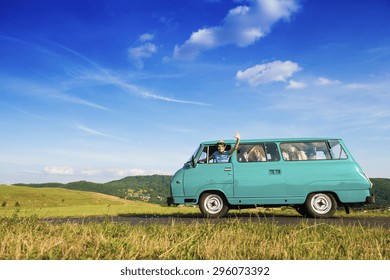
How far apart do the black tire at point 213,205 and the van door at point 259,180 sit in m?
0.43

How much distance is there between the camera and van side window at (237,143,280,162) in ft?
36.2

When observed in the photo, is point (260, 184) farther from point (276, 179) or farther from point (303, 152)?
point (303, 152)

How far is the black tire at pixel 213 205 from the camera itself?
36.0 ft

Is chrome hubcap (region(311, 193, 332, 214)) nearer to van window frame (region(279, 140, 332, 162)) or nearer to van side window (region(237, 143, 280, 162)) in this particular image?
van window frame (region(279, 140, 332, 162))

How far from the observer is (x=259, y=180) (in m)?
10.8

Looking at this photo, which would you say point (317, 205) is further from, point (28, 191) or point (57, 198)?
point (28, 191)

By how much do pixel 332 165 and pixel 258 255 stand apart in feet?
24.3

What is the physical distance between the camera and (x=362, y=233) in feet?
19.0

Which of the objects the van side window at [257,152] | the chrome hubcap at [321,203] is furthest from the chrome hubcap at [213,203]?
the chrome hubcap at [321,203]

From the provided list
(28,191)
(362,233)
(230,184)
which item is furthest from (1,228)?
(28,191)

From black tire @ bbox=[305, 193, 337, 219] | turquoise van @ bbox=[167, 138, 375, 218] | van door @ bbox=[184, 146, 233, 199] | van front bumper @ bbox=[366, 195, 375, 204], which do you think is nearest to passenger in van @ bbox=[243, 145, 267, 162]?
turquoise van @ bbox=[167, 138, 375, 218]

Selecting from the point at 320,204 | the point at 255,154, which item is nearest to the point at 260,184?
the point at 255,154

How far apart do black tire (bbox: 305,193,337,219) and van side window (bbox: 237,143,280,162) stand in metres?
1.51

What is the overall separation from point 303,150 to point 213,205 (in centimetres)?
309
